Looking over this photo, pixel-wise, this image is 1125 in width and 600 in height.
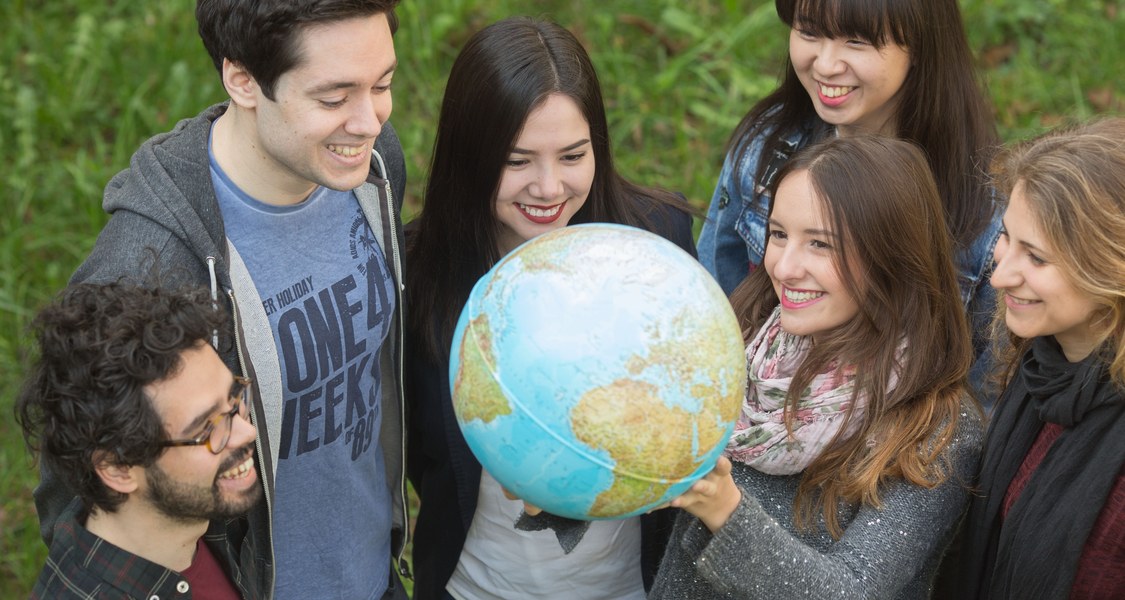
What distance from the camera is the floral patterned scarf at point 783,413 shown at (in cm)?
306

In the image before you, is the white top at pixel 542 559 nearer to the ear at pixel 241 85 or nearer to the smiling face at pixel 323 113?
the smiling face at pixel 323 113

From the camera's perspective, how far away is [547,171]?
11.5 feet

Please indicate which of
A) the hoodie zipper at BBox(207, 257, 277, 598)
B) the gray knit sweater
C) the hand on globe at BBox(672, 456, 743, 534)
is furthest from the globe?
the hoodie zipper at BBox(207, 257, 277, 598)

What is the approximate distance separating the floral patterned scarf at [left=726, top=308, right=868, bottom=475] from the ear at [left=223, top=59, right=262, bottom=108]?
156 centimetres

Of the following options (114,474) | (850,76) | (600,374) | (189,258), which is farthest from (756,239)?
(114,474)

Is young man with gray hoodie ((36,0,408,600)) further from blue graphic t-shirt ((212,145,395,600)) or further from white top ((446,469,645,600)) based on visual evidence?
white top ((446,469,645,600))

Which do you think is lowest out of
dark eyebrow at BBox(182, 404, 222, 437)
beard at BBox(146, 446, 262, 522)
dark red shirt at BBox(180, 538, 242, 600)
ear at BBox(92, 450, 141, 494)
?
dark red shirt at BBox(180, 538, 242, 600)

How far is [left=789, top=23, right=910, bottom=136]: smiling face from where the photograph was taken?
150 inches

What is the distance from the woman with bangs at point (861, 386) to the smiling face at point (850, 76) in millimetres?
685

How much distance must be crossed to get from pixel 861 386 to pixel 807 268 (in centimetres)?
34

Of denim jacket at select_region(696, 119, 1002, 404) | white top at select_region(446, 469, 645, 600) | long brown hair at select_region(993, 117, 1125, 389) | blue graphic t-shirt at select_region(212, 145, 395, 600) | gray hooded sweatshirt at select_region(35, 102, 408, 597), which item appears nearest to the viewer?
long brown hair at select_region(993, 117, 1125, 389)

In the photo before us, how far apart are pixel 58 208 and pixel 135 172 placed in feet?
14.3

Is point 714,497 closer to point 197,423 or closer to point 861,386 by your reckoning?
point 861,386

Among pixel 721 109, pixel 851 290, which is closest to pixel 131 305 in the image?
pixel 851 290
